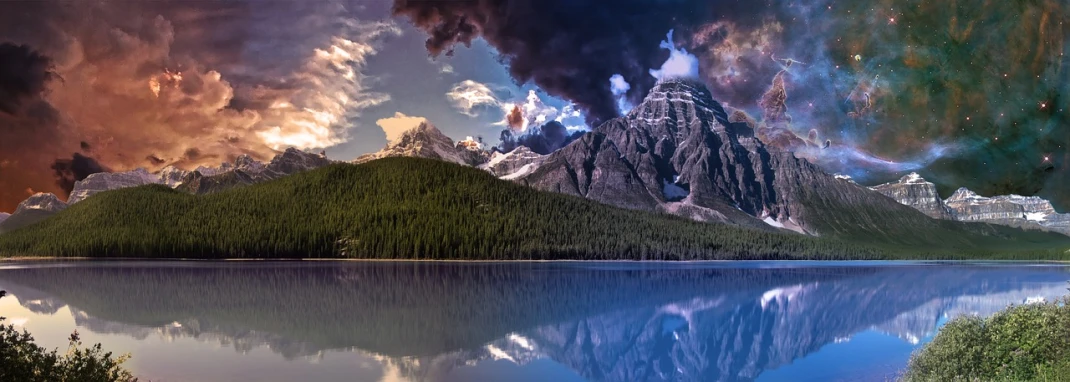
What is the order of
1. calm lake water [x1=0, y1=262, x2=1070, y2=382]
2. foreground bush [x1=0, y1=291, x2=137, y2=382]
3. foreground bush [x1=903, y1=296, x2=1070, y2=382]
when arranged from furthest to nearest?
calm lake water [x1=0, y1=262, x2=1070, y2=382]
foreground bush [x1=903, y1=296, x2=1070, y2=382]
foreground bush [x1=0, y1=291, x2=137, y2=382]

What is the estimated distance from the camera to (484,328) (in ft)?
175

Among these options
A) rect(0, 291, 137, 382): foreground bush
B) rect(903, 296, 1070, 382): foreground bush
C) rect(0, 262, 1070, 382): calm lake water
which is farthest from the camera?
rect(0, 262, 1070, 382): calm lake water

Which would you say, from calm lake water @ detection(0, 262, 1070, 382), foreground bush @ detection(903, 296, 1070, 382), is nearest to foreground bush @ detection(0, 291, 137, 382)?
calm lake water @ detection(0, 262, 1070, 382)

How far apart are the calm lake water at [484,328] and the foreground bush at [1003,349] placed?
26.1 ft

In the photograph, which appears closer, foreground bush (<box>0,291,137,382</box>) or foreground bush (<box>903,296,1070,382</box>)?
foreground bush (<box>0,291,137,382</box>)

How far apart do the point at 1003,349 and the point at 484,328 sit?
1407 inches

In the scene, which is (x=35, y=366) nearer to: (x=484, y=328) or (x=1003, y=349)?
(x=1003, y=349)

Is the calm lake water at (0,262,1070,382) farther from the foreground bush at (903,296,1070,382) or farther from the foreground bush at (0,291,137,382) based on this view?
the foreground bush at (0,291,137,382)

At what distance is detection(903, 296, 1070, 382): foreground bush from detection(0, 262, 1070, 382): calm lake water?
26.1 ft

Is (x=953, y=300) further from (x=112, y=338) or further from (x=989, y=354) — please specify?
(x=112, y=338)

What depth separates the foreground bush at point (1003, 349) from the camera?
23.3 meters

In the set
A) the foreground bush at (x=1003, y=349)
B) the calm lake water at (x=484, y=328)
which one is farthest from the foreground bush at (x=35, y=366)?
the foreground bush at (x=1003, y=349)

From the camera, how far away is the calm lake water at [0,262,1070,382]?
3938 centimetres

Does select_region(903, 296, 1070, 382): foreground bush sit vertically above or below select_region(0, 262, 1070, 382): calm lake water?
above
